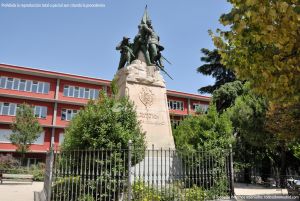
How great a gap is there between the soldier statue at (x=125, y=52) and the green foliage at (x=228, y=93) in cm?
1679

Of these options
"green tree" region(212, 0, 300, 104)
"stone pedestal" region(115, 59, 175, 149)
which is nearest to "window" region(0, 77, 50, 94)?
"stone pedestal" region(115, 59, 175, 149)

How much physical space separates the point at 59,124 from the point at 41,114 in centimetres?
261

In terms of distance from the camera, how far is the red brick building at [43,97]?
37.2 metres

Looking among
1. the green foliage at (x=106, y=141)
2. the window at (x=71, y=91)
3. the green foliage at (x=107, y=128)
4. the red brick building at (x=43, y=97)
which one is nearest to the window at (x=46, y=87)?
→ the red brick building at (x=43, y=97)

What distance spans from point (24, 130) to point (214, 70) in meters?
21.0

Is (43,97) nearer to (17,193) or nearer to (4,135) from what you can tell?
(4,135)

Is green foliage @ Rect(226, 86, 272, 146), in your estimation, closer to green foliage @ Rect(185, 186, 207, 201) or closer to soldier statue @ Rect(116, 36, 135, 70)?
soldier statue @ Rect(116, 36, 135, 70)

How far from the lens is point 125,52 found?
13.5m

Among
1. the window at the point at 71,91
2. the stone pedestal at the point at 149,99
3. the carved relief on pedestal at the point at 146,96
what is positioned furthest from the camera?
the window at the point at 71,91

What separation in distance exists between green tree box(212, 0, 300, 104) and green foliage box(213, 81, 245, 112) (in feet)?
74.5

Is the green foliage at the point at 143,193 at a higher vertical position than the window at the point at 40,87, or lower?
lower

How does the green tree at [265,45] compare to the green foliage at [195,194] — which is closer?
the green tree at [265,45]

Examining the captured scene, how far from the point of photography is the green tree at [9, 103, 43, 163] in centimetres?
3105

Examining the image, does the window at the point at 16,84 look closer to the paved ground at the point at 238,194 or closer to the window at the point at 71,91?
the window at the point at 71,91
